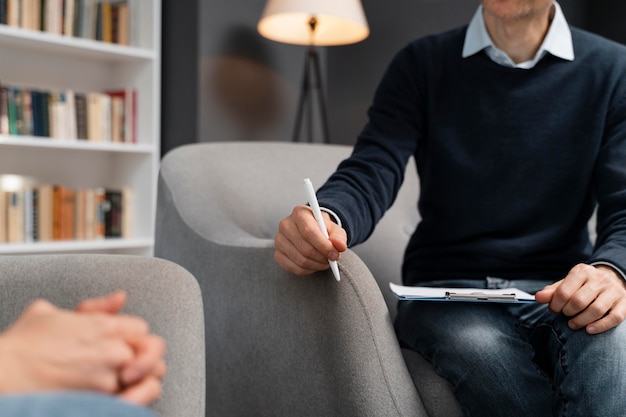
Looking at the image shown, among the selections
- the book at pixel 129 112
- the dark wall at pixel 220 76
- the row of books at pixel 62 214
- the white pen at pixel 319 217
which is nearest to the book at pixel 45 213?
the row of books at pixel 62 214

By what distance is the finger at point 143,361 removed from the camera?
48cm

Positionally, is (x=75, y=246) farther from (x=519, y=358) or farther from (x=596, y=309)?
(x=596, y=309)

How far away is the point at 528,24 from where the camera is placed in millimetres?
1350

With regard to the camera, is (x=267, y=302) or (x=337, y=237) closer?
(x=337, y=237)

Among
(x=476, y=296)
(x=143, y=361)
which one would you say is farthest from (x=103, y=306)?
(x=476, y=296)

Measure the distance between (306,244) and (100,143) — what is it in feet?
7.31

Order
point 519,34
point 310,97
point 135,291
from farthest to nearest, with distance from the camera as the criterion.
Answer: point 310,97 < point 519,34 < point 135,291

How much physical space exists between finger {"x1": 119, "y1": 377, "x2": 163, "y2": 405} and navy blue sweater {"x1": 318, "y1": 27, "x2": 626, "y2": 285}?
2.59 feet

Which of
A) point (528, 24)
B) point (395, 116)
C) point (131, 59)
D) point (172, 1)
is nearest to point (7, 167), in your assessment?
point (131, 59)

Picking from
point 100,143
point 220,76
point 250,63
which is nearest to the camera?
point 100,143

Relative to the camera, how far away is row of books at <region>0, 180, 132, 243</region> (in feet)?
9.56

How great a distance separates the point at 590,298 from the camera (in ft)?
3.33

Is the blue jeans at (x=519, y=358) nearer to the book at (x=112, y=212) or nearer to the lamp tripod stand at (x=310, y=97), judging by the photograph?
the lamp tripod stand at (x=310, y=97)

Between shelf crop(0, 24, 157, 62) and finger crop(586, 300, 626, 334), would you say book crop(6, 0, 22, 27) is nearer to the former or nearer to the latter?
shelf crop(0, 24, 157, 62)
